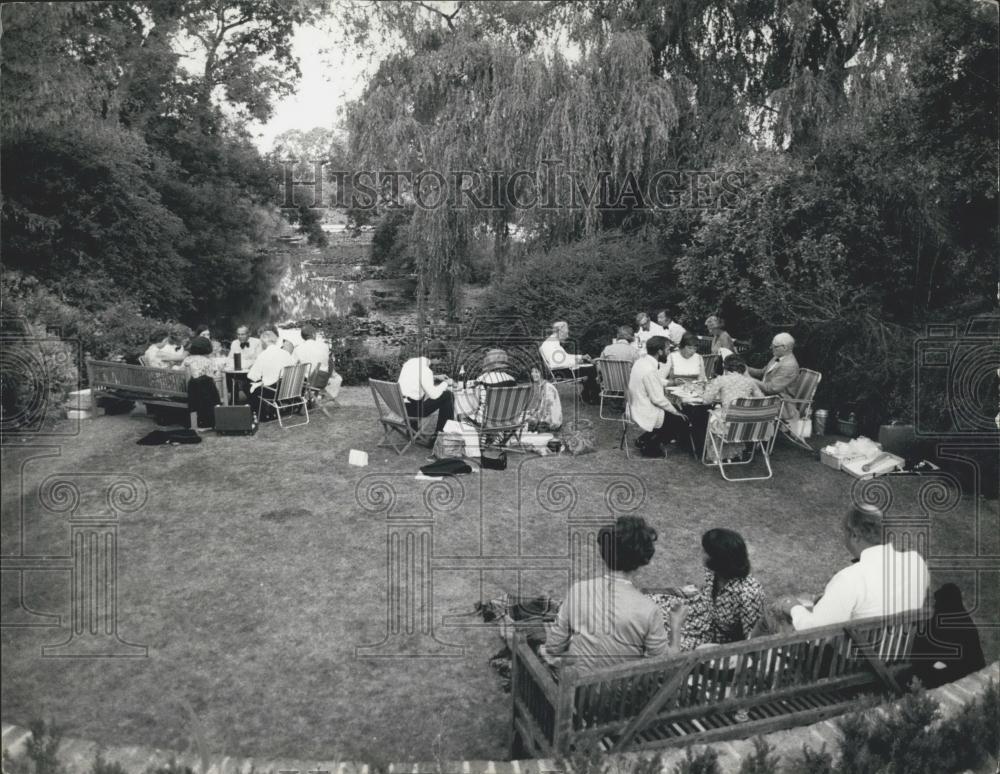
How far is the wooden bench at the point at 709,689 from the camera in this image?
305cm

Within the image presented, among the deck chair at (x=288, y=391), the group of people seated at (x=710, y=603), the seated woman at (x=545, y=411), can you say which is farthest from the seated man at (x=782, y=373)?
the deck chair at (x=288, y=391)

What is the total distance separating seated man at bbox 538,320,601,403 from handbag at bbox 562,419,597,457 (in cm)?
126

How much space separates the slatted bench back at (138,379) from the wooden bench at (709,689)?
7004 millimetres

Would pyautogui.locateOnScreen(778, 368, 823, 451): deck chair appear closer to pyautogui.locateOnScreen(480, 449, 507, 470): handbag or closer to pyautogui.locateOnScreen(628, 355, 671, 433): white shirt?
pyautogui.locateOnScreen(628, 355, 671, 433): white shirt

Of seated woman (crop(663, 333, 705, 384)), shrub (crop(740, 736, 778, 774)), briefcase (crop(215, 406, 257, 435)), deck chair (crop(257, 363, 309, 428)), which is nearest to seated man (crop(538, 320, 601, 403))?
seated woman (crop(663, 333, 705, 384))

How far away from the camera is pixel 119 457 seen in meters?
8.20

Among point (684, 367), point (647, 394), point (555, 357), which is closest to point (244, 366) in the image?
point (555, 357)

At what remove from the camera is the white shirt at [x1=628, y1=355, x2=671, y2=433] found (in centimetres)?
834

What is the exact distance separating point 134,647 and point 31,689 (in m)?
0.56

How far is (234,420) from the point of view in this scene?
9062 millimetres

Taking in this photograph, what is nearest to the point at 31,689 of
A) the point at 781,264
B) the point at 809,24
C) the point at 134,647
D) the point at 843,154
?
the point at 134,647

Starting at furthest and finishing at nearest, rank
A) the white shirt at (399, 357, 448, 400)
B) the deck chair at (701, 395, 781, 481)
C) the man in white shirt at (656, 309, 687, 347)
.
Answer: the man in white shirt at (656, 309, 687, 347), the white shirt at (399, 357, 448, 400), the deck chair at (701, 395, 781, 481)

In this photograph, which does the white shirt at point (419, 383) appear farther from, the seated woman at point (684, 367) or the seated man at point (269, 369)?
the seated woman at point (684, 367)

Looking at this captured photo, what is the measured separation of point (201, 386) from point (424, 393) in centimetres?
269
